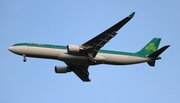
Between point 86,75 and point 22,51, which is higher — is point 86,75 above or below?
below

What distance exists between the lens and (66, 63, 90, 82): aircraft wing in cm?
6191

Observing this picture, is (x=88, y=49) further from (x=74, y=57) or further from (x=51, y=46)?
(x=51, y=46)

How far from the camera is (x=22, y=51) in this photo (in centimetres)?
5494

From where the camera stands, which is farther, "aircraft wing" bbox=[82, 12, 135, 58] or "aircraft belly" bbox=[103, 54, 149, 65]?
"aircraft belly" bbox=[103, 54, 149, 65]

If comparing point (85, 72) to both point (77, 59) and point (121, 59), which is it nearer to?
point (77, 59)

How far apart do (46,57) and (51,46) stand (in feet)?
6.30

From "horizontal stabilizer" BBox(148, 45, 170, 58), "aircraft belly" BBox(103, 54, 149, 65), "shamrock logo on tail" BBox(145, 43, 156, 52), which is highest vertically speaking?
→ "shamrock logo on tail" BBox(145, 43, 156, 52)

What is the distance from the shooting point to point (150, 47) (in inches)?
2483

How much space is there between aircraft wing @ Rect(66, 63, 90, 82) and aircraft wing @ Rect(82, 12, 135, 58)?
6383 millimetres

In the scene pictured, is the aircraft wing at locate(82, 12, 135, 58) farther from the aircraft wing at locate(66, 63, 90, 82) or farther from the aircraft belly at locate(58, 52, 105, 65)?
the aircraft wing at locate(66, 63, 90, 82)

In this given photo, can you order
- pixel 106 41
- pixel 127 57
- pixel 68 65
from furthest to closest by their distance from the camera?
pixel 68 65, pixel 127 57, pixel 106 41

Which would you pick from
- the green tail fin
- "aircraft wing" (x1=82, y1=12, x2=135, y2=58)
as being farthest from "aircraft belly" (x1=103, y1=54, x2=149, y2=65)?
"aircraft wing" (x1=82, y1=12, x2=135, y2=58)

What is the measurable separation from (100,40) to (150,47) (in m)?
13.2

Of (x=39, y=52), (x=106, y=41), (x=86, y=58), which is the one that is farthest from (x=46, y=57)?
(x=106, y=41)
